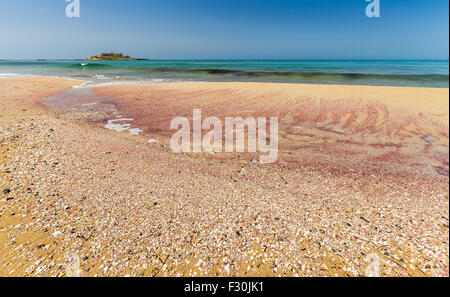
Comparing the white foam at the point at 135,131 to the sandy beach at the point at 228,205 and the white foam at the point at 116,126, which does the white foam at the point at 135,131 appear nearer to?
the white foam at the point at 116,126

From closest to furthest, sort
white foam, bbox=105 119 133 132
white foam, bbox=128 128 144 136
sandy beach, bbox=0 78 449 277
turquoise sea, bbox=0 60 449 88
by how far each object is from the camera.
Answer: sandy beach, bbox=0 78 449 277 < white foam, bbox=128 128 144 136 < white foam, bbox=105 119 133 132 < turquoise sea, bbox=0 60 449 88

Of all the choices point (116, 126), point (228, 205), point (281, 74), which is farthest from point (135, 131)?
point (281, 74)

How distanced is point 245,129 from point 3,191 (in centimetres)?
652

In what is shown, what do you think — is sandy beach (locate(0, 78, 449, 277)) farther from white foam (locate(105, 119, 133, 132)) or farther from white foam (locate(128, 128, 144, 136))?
white foam (locate(105, 119, 133, 132))

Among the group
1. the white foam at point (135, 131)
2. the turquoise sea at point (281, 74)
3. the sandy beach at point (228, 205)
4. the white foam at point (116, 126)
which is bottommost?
the sandy beach at point (228, 205)

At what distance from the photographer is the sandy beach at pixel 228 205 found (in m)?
2.48

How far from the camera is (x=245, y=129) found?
7.71m

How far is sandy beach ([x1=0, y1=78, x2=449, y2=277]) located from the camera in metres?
2.48

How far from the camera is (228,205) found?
140 inches

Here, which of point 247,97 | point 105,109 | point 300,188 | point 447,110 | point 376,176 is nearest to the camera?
point 447,110

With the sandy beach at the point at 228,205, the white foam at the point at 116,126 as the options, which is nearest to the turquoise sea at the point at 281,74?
the sandy beach at the point at 228,205

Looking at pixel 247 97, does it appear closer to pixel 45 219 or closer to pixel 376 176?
pixel 376 176

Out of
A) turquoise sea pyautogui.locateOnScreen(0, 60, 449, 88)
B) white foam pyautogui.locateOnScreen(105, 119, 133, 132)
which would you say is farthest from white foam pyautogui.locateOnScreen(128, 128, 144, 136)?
turquoise sea pyautogui.locateOnScreen(0, 60, 449, 88)
